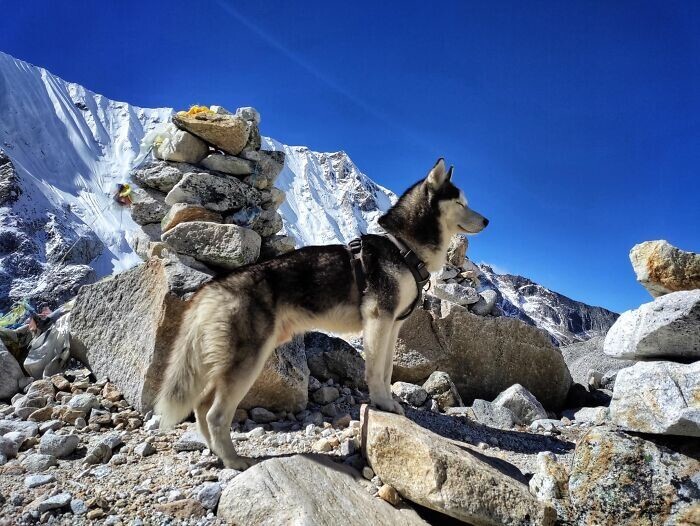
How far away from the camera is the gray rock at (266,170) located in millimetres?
10906

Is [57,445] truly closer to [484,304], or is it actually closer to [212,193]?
[212,193]

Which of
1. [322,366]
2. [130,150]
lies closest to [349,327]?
[322,366]

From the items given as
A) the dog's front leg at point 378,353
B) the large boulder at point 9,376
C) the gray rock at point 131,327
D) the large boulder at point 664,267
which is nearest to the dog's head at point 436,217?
the dog's front leg at point 378,353

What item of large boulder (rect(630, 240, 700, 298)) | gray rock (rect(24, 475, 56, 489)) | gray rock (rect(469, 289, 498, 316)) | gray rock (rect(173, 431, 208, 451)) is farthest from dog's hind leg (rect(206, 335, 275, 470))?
gray rock (rect(469, 289, 498, 316))

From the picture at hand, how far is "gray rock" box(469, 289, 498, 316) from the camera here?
11.8 m

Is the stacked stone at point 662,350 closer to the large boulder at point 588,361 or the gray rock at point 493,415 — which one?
the gray rock at point 493,415

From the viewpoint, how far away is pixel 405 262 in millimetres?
6152

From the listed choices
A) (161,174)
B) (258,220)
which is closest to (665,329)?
(258,220)

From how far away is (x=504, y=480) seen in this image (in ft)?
14.6

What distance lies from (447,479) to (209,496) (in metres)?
2.26

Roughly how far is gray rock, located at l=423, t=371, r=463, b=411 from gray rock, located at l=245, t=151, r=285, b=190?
20.0 feet

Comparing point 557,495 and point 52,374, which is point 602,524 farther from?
point 52,374

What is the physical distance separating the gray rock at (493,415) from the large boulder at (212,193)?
22.1 ft

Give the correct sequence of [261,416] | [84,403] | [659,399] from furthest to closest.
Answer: [261,416], [84,403], [659,399]
